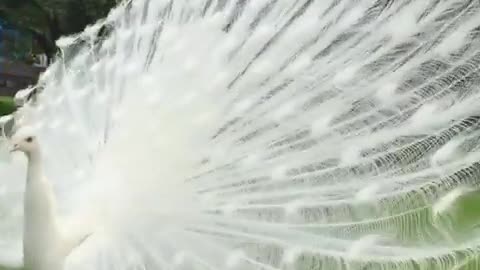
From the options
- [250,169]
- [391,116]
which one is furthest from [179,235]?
[391,116]

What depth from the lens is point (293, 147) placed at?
11.6 feet

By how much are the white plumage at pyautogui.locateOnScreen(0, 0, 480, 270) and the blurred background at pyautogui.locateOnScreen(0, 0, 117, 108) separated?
11.8 meters

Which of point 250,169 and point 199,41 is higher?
point 199,41

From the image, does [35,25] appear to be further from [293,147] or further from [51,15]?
[293,147]

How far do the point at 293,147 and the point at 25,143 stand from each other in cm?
96

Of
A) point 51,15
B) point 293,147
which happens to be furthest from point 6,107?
point 293,147

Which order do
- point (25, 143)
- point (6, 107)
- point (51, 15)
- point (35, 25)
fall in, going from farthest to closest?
point (35, 25) < point (51, 15) < point (6, 107) < point (25, 143)

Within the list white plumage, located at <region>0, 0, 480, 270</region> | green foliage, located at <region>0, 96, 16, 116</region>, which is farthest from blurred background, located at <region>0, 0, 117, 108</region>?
white plumage, located at <region>0, 0, 480, 270</region>

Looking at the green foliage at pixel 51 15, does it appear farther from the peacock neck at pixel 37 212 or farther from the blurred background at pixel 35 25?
the peacock neck at pixel 37 212

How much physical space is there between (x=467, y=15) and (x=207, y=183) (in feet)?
3.64

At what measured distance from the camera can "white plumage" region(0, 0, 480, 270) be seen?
338 centimetres

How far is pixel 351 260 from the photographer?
332cm

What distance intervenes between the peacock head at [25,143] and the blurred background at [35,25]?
39.7 feet

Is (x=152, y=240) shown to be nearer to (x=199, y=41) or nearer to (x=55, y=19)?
(x=199, y=41)
